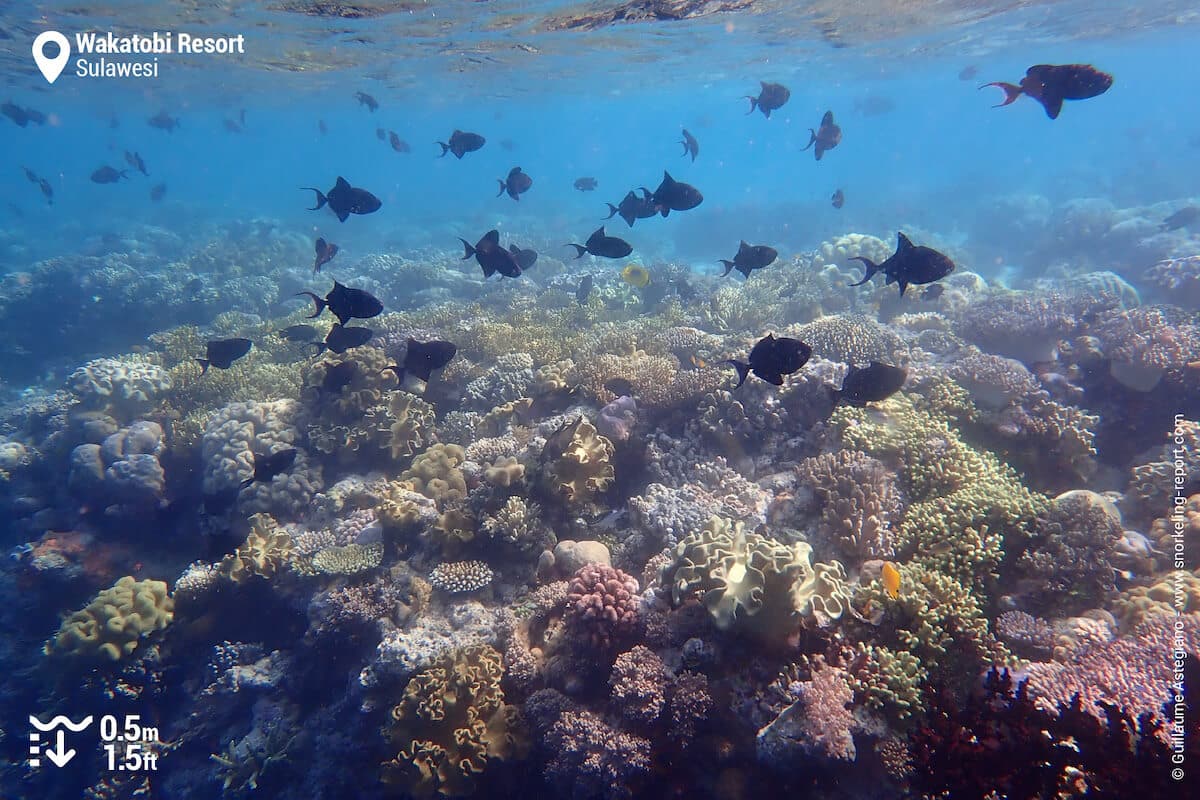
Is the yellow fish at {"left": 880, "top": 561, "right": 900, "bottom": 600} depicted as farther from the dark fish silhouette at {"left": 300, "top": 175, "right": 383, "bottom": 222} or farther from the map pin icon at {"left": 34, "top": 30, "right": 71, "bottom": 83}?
the map pin icon at {"left": 34, "top": 30, "right": 71, "bottom": 83}

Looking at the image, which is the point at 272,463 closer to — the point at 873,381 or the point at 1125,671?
the point at 873,381

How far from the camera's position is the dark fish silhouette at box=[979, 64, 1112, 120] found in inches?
204

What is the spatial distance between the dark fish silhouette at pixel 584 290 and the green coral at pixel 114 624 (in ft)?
38.1

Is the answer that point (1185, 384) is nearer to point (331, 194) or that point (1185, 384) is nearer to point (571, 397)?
point (571, 397)

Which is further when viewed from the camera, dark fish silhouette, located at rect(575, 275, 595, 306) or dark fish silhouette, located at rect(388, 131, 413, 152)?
dark fish silhouette, located at rect(388, 131, 413, 152)

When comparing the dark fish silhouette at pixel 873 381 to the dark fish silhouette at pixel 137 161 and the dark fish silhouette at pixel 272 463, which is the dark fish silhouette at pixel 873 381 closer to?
the dark fish silhouette at pixel 272 463

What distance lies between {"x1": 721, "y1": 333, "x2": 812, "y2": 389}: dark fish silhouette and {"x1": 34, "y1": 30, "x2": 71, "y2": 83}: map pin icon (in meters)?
29.8

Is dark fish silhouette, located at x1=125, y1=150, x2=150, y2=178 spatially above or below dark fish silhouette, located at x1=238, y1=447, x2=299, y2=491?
above

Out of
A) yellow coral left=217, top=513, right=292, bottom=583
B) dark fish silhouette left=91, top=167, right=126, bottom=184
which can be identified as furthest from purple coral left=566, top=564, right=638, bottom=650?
dark fish silhouette left=91, top=167, right=126, bottom=184

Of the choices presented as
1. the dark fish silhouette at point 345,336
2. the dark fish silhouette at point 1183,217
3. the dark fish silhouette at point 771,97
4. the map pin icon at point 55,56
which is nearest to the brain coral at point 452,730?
the dark fish silhouette at point 345,336

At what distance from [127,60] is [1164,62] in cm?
8983

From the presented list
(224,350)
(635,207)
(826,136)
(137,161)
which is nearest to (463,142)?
(635,207)

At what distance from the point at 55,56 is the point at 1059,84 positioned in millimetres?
37282

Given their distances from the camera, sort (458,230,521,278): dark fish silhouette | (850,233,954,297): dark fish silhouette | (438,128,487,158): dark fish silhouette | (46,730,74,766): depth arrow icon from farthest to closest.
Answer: (438,128,487,158): dark fish silhouette, (46,730,74,766): depth arrow icon, (458,230,521,278): dark fish silhouette, (850,233,954,297): dark fish silhouette
